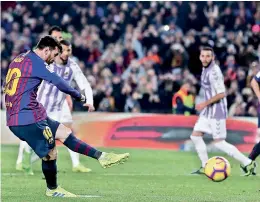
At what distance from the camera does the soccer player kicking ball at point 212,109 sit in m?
13.5

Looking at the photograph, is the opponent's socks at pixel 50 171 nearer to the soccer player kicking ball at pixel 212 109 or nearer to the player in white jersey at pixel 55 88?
the player in white jersey at pixel 55 88

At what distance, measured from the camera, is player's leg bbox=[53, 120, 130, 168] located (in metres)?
9.55

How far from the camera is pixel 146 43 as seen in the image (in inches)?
896

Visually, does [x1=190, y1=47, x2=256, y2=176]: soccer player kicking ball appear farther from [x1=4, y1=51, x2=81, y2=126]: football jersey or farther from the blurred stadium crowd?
the blurred stadium crowd

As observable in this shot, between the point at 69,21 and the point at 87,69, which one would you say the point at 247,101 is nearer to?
the point at 87,69

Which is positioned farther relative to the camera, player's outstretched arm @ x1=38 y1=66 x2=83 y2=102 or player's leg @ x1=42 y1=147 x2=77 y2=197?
player's leg @ x1=42 y1=147 x2=77 y2=197

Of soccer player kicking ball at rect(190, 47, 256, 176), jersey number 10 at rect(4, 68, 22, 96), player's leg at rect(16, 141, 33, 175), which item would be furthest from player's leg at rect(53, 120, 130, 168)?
soccer player kicking ball at rect(190, 47, 256, 176)

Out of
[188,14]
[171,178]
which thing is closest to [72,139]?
[171,178]

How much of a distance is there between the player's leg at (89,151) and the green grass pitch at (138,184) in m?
0.45

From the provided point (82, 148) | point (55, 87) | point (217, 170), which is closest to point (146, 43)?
point (55, 87)

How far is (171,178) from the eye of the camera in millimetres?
12516

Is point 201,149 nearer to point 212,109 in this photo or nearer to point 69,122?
point 212,109

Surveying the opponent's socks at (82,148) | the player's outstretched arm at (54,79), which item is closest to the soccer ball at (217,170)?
the opponent's socks at (82,148)

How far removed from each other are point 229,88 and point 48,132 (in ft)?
41.4
